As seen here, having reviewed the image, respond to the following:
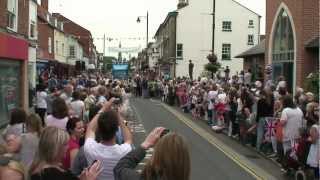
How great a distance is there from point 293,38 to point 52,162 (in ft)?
87.5

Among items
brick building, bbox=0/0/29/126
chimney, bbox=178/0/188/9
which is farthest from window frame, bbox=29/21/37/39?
chimney, bbox=178/0/188/9

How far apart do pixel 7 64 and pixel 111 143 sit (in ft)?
62.6

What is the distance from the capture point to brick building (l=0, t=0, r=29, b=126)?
77.0ft

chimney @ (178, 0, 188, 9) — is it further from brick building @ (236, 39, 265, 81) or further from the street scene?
brick building @ (236, 39, 265, 81)

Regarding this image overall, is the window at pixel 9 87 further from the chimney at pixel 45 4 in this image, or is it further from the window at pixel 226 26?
the window at pixel 226 26

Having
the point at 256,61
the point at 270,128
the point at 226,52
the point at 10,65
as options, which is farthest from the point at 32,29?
the point at 226,52

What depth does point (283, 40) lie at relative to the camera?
32.6 meters

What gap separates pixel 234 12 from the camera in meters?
74.0

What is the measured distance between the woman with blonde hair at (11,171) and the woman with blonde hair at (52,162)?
244mm

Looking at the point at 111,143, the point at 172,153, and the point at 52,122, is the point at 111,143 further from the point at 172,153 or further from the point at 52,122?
the point at 52,122

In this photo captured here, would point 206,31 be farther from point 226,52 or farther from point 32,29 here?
point 32,29

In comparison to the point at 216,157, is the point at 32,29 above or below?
above

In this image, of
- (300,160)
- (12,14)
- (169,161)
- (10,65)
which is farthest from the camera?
(12,14)

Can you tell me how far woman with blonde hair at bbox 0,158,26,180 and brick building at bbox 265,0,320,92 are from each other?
2414 centimetres
